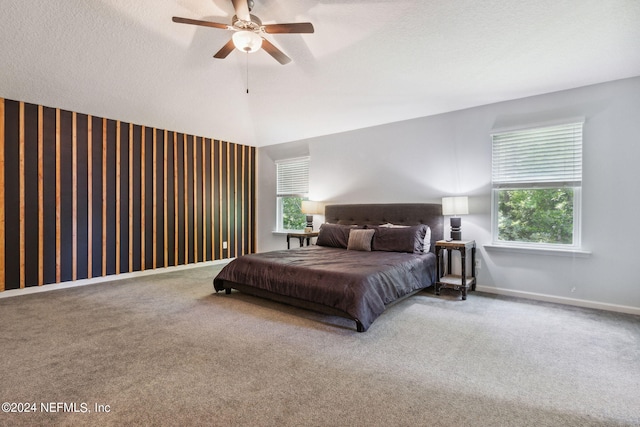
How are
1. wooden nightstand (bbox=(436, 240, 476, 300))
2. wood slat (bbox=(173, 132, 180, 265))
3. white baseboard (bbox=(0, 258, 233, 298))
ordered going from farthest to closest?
wood slat (bbox=(173, 132, 180, 265)) → white baseboard (bbox=(0, 258, 233, 298)) → wooden nightstand (bbox=(436, 240, 476, 300))

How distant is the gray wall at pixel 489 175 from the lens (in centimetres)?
337

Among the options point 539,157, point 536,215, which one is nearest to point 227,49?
point 539,157

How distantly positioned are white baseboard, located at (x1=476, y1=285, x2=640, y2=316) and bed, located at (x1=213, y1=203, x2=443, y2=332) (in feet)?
2.64

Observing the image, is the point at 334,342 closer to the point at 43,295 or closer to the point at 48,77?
the point at 43,295

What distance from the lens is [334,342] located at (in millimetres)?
2627

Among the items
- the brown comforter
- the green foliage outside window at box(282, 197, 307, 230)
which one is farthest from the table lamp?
the green foliage outside window at box(282, 197, 307, 230)

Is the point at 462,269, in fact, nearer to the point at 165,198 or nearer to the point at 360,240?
the point at 360,240

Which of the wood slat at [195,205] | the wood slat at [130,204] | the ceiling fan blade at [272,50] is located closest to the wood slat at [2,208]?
the wood slat at [130,204]

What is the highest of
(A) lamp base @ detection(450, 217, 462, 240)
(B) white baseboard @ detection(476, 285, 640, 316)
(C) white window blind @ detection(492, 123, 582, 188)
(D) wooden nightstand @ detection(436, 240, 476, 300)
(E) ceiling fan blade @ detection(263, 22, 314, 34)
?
(E) ceiling fan blade @ detection(263, 22, 314, 34)

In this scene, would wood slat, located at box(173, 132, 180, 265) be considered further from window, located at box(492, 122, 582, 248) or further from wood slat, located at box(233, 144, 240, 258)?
window, located at box(492, 122, 582, 248)

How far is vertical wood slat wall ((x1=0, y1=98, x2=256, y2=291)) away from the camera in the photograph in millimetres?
4062

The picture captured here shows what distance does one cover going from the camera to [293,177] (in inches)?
259

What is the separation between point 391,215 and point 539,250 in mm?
1975

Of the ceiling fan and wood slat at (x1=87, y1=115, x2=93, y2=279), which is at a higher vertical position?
the ceiling fan
